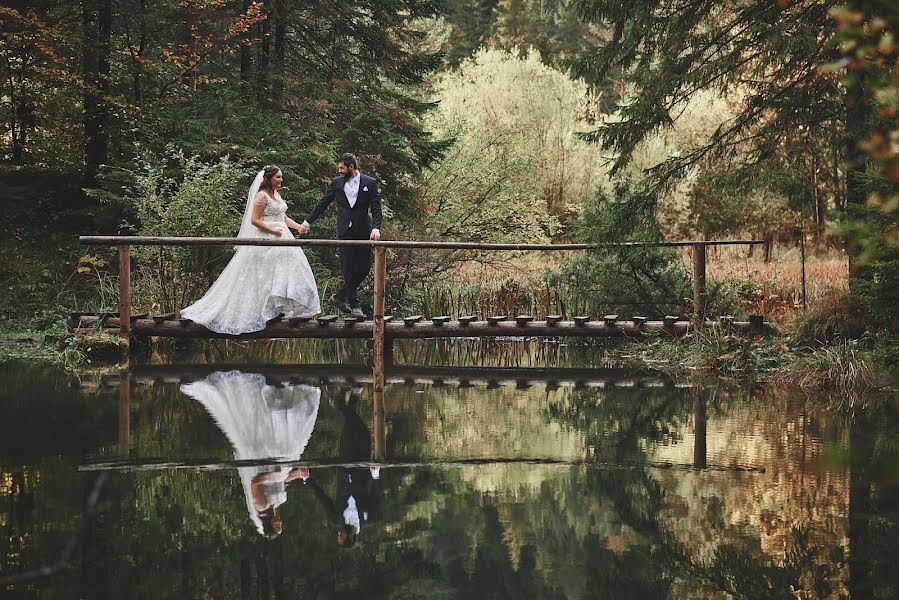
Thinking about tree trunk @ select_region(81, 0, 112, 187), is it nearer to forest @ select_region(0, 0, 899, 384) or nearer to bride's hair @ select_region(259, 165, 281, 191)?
forest @ select_region(0, 0, 899, 384)

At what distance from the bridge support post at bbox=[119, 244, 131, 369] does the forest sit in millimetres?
640

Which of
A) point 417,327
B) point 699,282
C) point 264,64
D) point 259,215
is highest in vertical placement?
point 264,64

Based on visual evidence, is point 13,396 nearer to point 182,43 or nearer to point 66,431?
point 66,431

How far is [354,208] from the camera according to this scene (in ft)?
41.5

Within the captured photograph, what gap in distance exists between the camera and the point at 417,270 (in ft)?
59.7

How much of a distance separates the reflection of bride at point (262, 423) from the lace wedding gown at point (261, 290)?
1033 mm

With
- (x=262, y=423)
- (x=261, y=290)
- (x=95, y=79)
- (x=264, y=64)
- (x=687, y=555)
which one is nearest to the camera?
(x=687, y=555)

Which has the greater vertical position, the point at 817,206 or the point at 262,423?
the point at 817,206

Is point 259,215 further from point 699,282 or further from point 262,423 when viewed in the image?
point 262,423

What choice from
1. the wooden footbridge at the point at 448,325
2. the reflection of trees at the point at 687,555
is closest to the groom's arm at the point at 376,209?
the wooden footbridge at the point at 448,325

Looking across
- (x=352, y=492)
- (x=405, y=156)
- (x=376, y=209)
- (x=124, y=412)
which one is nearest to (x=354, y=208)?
(x=376, y=209)

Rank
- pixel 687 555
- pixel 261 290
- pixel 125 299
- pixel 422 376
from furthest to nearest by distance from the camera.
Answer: pixel 261 290, pixel 125 299, pixel 422 376, pixel 687 555

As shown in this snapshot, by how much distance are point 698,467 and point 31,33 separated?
52.9 ft

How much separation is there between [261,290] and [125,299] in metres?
1.52
